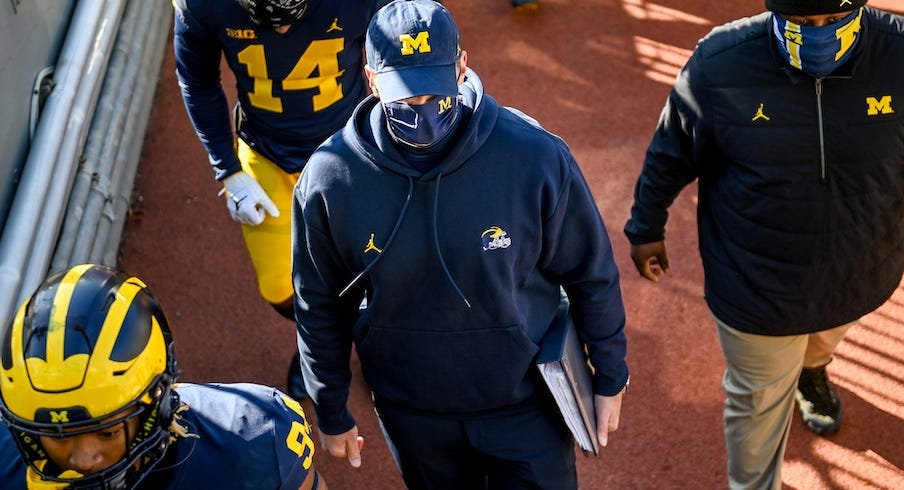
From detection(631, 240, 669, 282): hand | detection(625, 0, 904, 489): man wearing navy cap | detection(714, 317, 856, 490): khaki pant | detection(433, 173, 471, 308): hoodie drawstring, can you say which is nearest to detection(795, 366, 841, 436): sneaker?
detection(714, 317, 856, 490): khaki pant

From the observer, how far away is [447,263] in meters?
3.17

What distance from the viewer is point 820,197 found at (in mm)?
3727

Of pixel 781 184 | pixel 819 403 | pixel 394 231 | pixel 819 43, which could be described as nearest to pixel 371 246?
pixel 394 231

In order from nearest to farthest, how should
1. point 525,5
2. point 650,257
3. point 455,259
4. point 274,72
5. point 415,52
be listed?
1. point 415,52
2. point 455,259
3. point 650,257
4. point 274,72
5. point 525,5

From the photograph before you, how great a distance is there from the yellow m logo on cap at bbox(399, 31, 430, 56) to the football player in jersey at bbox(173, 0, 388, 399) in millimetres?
1167

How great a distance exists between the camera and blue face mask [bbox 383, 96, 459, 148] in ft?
10.0

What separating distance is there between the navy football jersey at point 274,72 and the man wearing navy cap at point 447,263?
3.64ft

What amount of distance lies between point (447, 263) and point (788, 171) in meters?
1.28

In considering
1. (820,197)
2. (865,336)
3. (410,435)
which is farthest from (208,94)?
(865,336)

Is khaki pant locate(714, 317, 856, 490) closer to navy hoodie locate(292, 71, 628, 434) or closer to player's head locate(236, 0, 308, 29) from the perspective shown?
navy hoodie locate(292, 71, 628, 434)

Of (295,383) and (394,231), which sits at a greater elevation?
(394,231)

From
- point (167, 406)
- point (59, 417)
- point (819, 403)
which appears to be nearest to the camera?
point (59, 417)

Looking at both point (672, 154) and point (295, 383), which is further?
point (295, 383)

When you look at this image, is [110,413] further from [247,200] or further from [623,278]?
[623,278]
